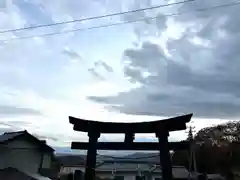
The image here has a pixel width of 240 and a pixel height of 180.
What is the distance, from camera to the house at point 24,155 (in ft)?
76.9

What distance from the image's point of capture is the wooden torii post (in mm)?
10789

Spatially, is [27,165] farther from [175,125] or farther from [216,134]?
[216,134]

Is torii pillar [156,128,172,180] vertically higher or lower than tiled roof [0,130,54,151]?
lower

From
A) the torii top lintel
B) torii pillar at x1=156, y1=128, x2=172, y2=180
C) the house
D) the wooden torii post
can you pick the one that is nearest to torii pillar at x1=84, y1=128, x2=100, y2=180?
the wooden torii post

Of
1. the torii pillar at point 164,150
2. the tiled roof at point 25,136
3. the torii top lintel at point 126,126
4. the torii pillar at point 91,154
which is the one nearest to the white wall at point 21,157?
the tiled roof at point 25,136

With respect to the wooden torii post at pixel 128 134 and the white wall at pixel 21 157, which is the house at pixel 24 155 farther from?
the wooden torii post at pixel 128 134

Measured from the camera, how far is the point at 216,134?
34875 millimetres

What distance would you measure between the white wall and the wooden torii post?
1283cm

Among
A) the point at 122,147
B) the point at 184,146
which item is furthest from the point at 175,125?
Answer: the point at 122,147

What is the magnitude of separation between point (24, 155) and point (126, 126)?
1692 centimetres

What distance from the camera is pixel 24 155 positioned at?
1000 inches

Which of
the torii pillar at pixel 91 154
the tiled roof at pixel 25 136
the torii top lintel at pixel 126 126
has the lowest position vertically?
the torii pillar at pixel 91 154

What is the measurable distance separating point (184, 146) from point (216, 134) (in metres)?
25.8

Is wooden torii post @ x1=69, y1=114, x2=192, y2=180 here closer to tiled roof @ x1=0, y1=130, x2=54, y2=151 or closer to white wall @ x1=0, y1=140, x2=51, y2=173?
white wall @ x1=0, y1=140, x2=51, y2=173
